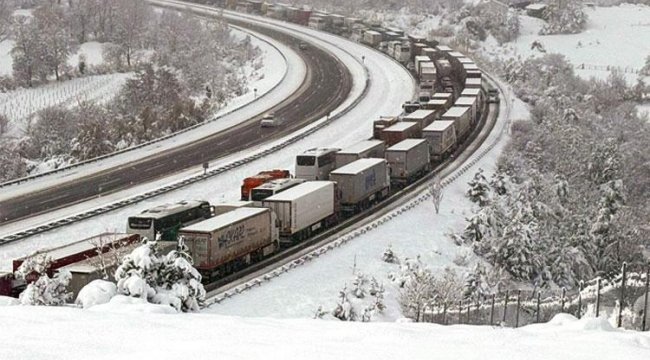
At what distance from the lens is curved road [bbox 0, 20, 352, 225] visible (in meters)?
54.9

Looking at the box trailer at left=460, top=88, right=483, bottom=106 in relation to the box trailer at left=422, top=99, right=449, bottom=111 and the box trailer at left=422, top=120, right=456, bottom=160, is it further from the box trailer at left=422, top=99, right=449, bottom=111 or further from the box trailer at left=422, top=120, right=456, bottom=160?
the box trailer at left=422, top=120, right=456, bottom=160

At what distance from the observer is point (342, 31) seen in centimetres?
14238

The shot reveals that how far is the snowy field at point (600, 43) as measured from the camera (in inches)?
4993

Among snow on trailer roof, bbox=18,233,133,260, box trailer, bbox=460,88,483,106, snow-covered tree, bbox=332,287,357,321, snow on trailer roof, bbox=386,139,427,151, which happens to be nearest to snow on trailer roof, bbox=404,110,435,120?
snow on trailer roof, bbox=386,139,427,151

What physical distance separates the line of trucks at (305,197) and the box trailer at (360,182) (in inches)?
2.4

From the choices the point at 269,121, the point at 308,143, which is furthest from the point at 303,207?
the point at 269,121

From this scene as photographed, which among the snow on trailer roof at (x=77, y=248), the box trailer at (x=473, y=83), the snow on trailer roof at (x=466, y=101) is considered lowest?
the snow on trailer roof at (x=77, y=248)

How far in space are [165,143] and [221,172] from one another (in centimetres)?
1313

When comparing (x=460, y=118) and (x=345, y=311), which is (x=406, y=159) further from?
(x=345, y=311)

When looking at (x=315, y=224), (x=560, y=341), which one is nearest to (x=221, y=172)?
(x=315, y=224)

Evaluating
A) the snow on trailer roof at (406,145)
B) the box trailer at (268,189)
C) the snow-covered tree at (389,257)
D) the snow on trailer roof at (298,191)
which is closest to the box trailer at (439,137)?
the snow on trailer roof at (406,145)

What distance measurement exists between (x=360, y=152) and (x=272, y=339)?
133ft

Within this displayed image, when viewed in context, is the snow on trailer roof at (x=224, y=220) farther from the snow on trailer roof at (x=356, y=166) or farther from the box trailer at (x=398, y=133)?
the box trailer at (x=398, y=133)

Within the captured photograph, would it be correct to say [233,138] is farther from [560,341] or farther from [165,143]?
[560,341]
